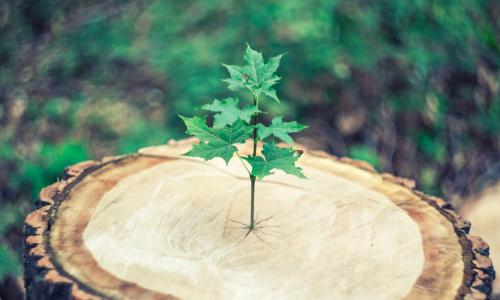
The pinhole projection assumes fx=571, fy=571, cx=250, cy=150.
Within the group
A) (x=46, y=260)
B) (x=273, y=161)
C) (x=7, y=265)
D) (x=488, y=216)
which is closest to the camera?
(x=46, y=260)

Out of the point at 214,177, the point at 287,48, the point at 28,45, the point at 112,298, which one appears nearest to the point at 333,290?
the point at 112,298

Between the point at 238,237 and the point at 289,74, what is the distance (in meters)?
2.58

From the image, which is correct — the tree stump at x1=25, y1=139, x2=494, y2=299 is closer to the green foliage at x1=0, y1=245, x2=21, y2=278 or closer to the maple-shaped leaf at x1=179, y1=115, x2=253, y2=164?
the maple-shaped leaf at x1=179, y1=115, x2=253, y2=164

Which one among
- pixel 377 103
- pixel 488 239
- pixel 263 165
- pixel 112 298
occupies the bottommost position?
pixel 488 239

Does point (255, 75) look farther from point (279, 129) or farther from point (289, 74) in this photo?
point (289, 74)

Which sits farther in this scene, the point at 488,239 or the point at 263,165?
the point at 488,239

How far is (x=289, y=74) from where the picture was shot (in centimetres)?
438

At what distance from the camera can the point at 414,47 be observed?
14.1 ft

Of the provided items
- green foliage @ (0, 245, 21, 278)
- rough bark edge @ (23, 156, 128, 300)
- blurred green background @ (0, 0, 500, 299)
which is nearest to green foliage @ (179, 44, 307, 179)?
rough bark edge @ (23, 156, 128, 300)

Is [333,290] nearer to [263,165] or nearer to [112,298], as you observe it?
[263,165]

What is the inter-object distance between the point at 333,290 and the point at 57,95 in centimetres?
338

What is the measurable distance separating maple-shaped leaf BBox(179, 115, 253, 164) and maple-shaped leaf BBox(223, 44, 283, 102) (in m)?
0.12

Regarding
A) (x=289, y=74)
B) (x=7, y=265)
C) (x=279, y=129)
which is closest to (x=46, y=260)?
(x=279, y=129)

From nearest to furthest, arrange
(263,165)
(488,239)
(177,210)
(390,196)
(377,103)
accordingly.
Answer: (263,165) → (177,210) → (390,196) → (488,239) → (377,103)
